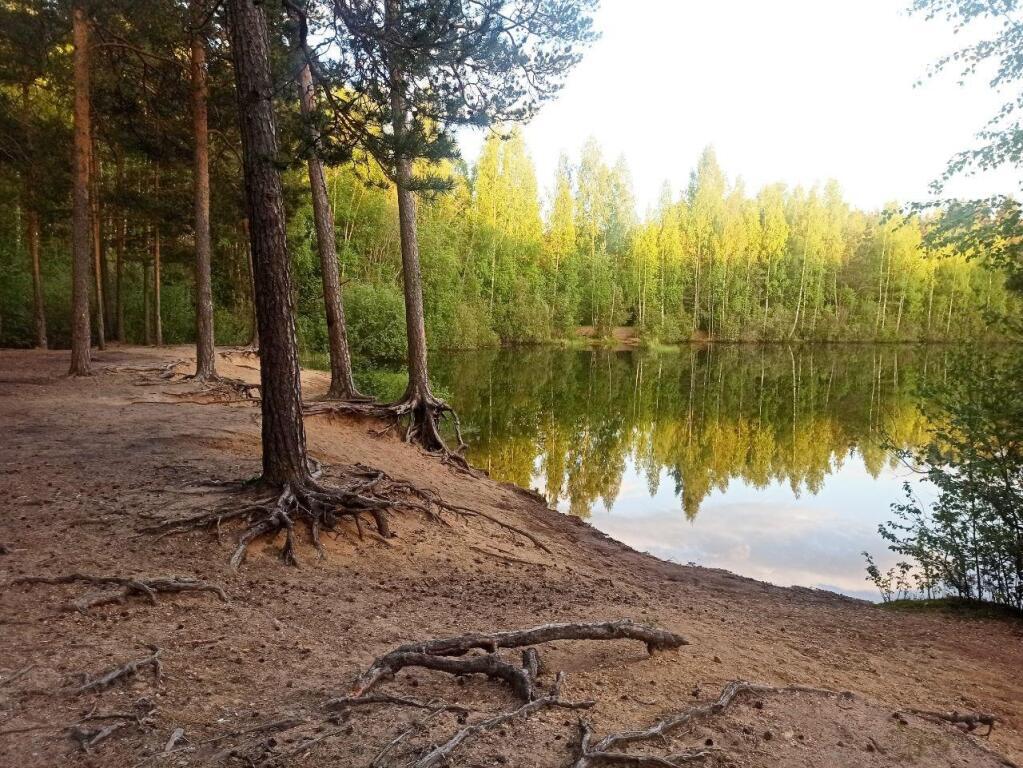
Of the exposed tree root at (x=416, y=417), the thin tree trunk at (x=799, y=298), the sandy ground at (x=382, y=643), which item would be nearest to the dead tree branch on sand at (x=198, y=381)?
the exposed tree root at (x=416, y=417)

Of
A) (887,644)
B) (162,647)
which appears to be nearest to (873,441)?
(887,644)

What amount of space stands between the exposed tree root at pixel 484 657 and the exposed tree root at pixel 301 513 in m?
2.37

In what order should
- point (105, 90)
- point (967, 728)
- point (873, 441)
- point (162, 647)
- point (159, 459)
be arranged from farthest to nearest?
point (873, 441), point (105, 90), point (159, 459), point (967, 728), point (162, 647)

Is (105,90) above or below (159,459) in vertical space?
above

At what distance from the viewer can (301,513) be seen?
6.48m

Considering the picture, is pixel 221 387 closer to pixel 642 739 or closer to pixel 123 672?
pixel 123 672

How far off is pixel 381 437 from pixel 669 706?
9.22 metres

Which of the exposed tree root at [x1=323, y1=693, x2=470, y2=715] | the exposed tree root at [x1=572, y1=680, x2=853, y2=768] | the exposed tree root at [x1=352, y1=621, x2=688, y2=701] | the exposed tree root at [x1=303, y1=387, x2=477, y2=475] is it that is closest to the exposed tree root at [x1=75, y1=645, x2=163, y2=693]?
the exposed tree root at [x1=323, y1=693, x2=470, y2=715]

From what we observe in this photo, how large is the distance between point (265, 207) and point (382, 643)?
397 cm

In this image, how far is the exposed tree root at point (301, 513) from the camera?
5973mm

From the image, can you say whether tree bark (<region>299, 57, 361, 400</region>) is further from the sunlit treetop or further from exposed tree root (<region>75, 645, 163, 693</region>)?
exposed tree root (<region>75, 645, 163, 693</region>)

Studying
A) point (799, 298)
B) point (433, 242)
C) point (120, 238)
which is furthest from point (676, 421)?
point (799, 298)

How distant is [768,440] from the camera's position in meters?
20.5

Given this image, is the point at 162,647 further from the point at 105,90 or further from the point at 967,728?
the point at 105,90
